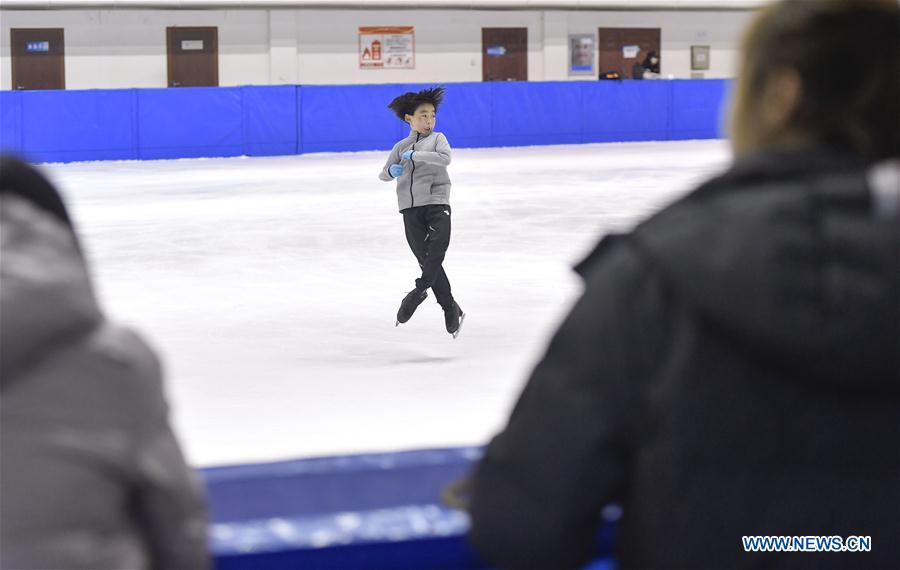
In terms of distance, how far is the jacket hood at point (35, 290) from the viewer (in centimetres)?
110

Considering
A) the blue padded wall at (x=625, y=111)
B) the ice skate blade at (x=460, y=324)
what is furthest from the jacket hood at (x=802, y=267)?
the blue padded wall at (x=625, y=111)

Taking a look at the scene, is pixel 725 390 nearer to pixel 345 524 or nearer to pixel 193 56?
pixel 345 524

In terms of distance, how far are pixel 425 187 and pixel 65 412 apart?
5.15 metres

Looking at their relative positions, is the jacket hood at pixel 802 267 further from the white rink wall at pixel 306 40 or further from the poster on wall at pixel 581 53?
the poster on wall at pixel 581 53

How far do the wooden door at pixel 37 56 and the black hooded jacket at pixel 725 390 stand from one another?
884 inches

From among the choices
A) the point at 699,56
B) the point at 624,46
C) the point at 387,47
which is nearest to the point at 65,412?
the point at 387,47

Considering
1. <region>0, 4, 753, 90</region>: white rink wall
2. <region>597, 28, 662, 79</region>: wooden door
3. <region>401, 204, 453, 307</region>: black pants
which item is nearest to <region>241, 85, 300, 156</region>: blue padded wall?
<region>0, 4, 753, 90</region>: white rink wall

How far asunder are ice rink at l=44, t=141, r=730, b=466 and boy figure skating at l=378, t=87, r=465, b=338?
0.21 m

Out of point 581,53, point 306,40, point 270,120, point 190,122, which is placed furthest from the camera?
point 581,53

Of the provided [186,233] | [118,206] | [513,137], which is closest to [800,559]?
[186,233]

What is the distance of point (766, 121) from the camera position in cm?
111

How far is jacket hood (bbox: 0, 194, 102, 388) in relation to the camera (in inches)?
43.2

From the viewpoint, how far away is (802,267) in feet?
3.20

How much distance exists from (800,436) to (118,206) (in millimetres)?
10972
